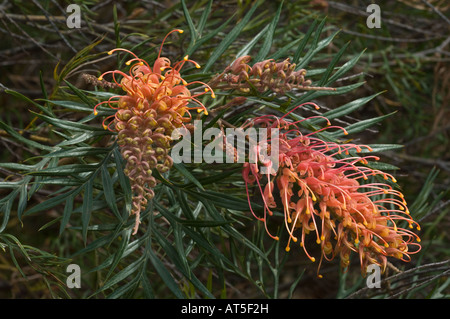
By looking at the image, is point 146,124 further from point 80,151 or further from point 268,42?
point 268,42

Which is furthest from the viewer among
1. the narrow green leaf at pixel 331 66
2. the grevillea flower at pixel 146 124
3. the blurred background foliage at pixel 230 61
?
the blurred background foliage at pixel 230 61

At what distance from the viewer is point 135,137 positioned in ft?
2.31

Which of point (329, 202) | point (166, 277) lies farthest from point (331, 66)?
point (166, 277)

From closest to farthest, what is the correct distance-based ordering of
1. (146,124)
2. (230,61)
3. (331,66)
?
(146,124) → (331,66) → (230,61)

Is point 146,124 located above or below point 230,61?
below

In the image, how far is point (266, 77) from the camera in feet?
2.49

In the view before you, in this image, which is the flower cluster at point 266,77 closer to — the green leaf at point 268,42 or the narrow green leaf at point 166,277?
the green leaf at point 268,42

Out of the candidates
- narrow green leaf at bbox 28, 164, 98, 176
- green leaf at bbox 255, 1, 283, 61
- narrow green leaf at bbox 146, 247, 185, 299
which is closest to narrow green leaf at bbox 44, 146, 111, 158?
narrow green leaf at bbox 28, 164, 98, 176

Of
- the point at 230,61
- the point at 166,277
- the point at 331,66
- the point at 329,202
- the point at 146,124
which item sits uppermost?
the point at 230,61

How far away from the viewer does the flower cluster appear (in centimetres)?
75

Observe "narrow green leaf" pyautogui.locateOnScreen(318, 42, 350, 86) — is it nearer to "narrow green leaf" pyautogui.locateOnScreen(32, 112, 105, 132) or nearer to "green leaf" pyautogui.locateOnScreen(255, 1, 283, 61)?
"green leaf" pyautogui.locateOnScreen(255, 1, 283, 61)

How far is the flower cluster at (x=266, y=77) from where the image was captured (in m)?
0.75

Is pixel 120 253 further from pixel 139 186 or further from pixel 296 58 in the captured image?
pixel 296 58

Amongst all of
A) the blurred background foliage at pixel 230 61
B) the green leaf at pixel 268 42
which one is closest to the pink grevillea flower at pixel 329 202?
the green leaf at pixel 268 42
